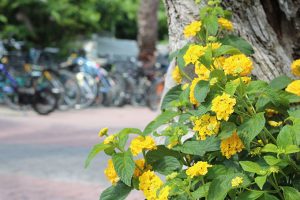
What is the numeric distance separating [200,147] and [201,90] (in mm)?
234

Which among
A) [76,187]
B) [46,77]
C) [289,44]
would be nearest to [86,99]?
[46,77]

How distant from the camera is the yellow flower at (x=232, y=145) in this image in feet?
8.67

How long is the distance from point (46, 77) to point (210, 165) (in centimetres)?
1115

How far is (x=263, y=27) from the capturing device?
3.67 meters

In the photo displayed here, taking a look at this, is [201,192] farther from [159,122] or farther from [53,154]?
[53,154]

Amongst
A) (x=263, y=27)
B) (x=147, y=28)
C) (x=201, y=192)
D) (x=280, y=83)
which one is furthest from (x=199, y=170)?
(x=147, y=28)

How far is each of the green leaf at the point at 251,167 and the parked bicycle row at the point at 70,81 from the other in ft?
36.0

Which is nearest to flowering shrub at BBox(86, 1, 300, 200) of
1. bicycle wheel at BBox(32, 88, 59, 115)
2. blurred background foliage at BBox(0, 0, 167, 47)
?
bicycle wheel at BBox(32, 88, 59, 115)

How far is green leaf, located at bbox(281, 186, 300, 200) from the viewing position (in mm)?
2443

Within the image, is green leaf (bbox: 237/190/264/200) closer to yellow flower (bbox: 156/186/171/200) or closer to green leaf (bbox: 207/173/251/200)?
green leaf (bbox: 207/173/251/200)

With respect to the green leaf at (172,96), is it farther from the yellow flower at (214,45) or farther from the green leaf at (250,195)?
the green leaf at (250,195)

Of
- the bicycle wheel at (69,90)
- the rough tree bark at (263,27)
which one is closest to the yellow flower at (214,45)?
the rough tree bark at (263,27)

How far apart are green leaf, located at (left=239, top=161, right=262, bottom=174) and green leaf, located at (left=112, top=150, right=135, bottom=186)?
44 cm

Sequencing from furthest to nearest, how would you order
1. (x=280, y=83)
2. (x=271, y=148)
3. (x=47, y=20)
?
1. (x=47, y=20)
2. (x=280, y=83)
3. (x=271, y=148)
